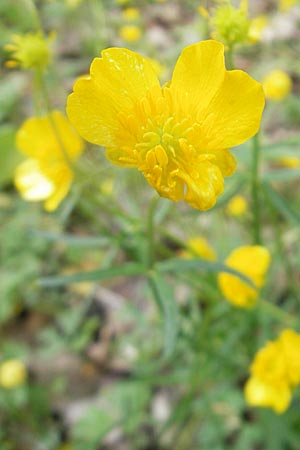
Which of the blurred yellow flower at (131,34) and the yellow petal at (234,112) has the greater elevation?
the yellow petal at (234,112)

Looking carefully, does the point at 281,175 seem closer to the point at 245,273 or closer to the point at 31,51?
the point at 245,273

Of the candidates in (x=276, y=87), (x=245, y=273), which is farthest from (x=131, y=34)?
(x=245, y=273)

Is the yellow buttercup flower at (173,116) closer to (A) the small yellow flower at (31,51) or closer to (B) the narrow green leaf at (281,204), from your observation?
(A) the small yellow flower at (31,51)

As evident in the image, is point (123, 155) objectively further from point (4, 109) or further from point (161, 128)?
point (4, 109)

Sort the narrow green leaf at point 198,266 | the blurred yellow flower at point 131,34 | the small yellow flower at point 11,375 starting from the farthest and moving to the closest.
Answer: the blurred yellow flower at point 131,34 < the small yellow flower at point 11,375 < the narrow green leaf at point 198,266

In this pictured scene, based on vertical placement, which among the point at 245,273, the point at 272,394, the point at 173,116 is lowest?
the point at 272,394

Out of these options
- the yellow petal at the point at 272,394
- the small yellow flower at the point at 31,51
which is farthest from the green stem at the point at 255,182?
the small yellow flower at the point at 31,51

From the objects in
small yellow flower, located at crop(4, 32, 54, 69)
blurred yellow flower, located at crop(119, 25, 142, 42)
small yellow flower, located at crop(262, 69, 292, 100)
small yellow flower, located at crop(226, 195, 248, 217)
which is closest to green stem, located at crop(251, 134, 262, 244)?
small yellow flower, located at crop(4, 32, 54, 69)
